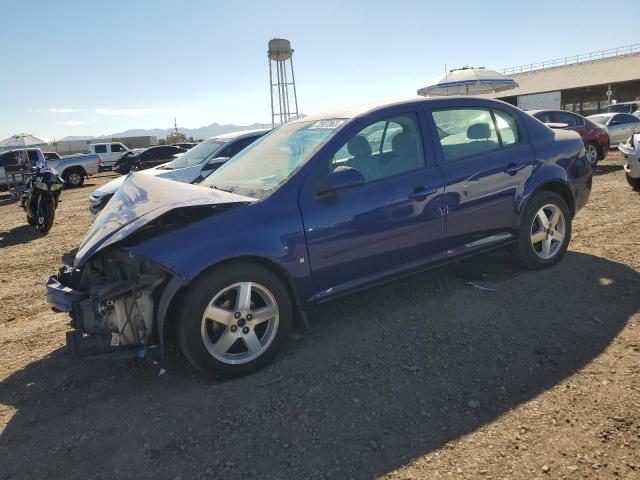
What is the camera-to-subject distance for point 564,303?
12.7 feet

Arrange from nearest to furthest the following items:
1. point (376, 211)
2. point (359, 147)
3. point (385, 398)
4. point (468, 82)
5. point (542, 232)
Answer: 1. point (385, 398)
2. point (376, 211)
3. point (359, 147)
4. point (542, 232)
5. point (468, 82)

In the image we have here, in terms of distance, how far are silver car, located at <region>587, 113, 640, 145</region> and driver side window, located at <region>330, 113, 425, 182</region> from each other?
46.0ft

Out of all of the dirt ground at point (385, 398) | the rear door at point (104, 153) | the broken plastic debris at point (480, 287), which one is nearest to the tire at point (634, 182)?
the dirt ground at point (385, 398)

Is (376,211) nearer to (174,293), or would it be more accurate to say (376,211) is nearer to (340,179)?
(340,179)

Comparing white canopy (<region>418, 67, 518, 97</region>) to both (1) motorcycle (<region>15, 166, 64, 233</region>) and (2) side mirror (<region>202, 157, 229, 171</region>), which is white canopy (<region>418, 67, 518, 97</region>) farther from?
(1) motorcycle (<region>15, 166, 64, 233</region>)

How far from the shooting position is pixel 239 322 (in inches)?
122

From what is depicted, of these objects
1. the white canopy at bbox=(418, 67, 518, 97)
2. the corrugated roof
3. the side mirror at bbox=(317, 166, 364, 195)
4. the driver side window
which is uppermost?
the corrugated roof

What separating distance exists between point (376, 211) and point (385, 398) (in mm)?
1357

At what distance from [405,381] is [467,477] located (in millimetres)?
842

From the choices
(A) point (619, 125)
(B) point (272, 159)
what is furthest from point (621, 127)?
(B) point (272, 159)

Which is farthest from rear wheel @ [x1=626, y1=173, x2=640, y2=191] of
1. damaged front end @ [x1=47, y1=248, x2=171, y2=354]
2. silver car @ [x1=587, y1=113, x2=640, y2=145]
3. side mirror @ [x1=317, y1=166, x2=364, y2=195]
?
damaged front end @ [x1=47, y1=248, x2=171, y2=354]

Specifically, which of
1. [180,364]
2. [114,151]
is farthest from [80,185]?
[180,364]

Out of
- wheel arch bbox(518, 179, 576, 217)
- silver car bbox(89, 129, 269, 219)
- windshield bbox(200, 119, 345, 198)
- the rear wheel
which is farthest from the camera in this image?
the rear wheel

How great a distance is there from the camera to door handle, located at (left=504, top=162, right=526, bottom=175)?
419 cm
